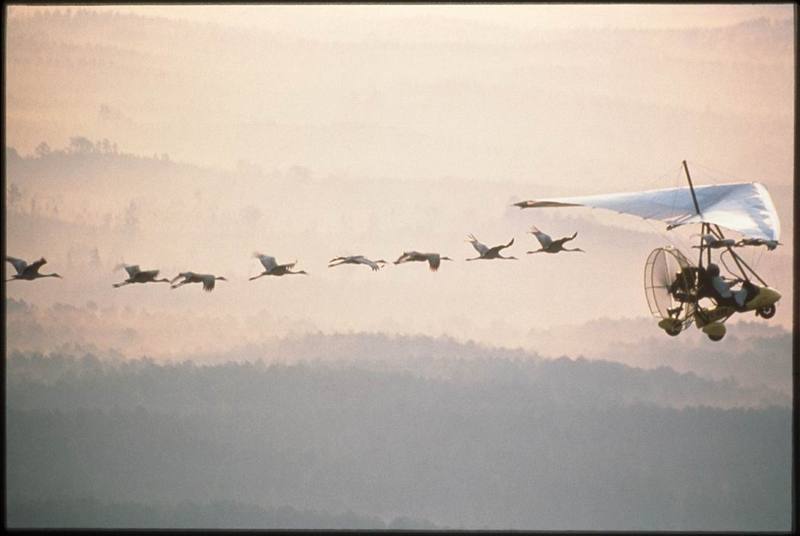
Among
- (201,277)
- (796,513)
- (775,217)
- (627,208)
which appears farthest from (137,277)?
(796,513)

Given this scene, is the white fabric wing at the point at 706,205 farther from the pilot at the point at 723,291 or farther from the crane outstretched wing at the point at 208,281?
the crane outstretched wing at the point at 208,281

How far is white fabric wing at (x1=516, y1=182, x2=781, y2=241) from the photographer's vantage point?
51.2 m

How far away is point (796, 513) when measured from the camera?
6888 cm

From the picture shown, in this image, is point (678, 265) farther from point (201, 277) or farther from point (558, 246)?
point (201, 277)

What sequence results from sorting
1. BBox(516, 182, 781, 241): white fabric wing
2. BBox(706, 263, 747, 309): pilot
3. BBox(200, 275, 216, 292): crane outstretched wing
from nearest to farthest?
BBox(516, 182, 781, 241): white fabric wing, BBox(706, 263, 747, 309): pilot, BBox(200, 275, 216, 292): crane outstretched wing

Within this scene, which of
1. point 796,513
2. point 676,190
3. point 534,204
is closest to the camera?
point 534,204

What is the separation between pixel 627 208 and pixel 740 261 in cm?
325

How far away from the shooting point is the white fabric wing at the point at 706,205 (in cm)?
5116

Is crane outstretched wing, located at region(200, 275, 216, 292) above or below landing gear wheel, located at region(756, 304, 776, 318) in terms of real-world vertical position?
above

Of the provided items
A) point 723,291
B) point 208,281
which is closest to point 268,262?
point 208,281

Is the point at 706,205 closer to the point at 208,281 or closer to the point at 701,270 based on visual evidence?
the point at 701,270

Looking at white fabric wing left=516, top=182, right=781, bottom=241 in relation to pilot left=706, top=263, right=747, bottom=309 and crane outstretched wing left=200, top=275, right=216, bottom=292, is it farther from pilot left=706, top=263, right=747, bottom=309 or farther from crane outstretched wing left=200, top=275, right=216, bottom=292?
crane outstretched wing left=200, top=275, right=216, bottom=292

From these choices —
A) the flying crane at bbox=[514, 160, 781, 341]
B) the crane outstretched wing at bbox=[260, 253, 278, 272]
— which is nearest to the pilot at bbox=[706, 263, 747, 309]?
the flying crane at bbox=[514, 160, 781, 341]

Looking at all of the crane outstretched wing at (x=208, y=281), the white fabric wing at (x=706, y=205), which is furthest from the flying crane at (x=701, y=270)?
the crane outstretched wing at (x=208, y=281)
